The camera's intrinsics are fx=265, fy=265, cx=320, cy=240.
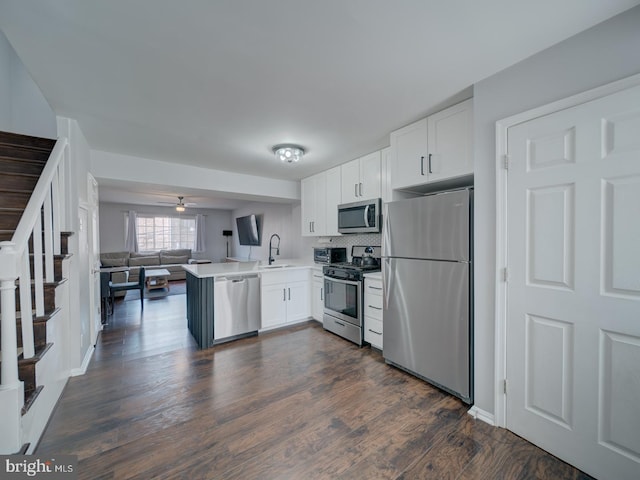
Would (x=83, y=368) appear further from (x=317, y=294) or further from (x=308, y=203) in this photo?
(x=308, y=203)

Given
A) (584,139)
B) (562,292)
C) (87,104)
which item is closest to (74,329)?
(87,104)

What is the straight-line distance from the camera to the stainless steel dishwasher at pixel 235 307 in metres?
3.27

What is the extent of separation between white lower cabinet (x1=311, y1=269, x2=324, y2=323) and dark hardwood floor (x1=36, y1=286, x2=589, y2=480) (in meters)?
1.08

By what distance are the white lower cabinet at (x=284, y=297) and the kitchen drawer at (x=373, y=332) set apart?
1.23 metres

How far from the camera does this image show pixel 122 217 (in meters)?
7.95

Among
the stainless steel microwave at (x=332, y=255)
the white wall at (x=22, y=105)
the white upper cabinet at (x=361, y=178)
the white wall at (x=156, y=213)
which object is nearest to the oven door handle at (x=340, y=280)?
the stainless steel microwave at (x=332, y=255)

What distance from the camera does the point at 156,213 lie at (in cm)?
841

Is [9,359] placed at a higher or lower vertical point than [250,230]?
lower

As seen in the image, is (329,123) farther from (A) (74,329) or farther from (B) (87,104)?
(A) (74,329)

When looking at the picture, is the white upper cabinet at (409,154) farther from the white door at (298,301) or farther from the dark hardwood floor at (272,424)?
the white door at (298,301)

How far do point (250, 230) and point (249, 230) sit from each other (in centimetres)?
8

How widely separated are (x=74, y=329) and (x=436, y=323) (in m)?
3.25

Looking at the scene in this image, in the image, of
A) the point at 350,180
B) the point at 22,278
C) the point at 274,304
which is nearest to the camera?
the point at 22,278

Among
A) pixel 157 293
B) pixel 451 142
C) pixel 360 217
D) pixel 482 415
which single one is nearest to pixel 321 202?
pixel 360 217
